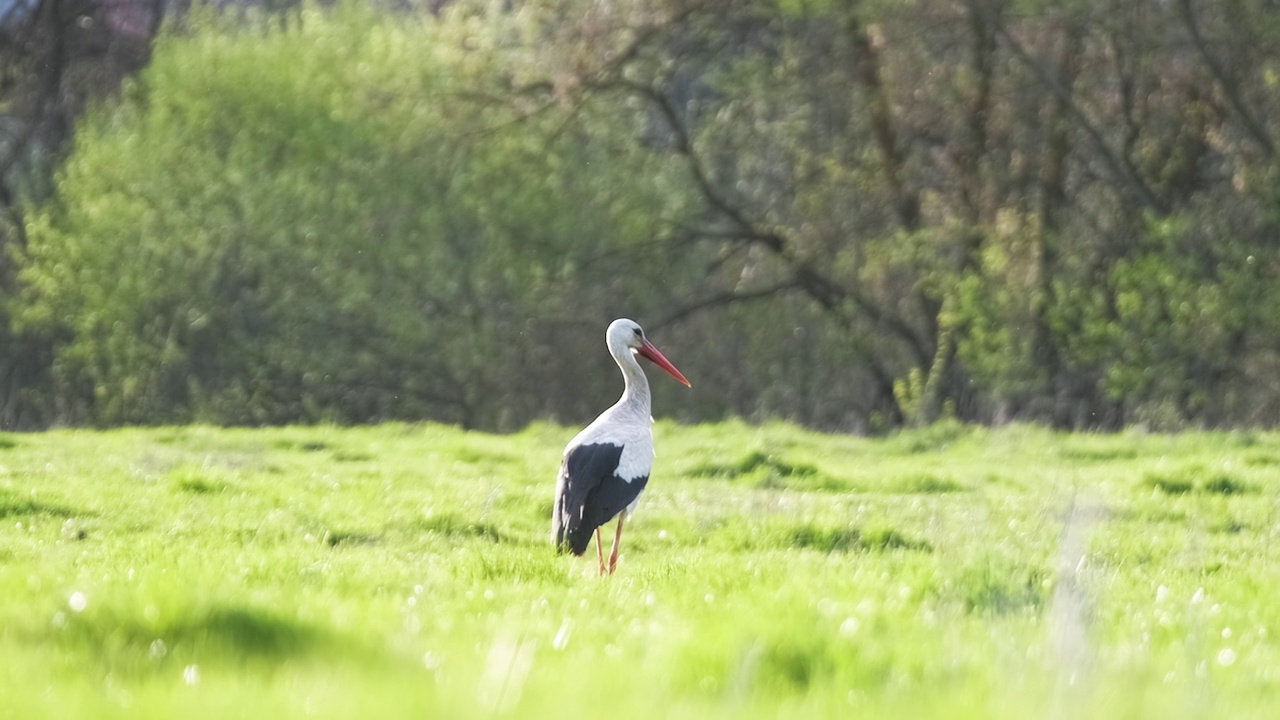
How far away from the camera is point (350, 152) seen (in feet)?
110

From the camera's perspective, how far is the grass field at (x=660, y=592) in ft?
13.2

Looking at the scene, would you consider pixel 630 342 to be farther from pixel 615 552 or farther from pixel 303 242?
pixel 303 242

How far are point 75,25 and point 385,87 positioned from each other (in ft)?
41.7

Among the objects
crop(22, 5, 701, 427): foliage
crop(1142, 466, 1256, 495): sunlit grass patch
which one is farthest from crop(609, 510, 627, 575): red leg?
crop(22, 5, 701, 427): foliage

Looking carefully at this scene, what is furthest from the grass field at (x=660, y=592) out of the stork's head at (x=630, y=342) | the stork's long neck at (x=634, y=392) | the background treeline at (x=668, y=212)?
the background treeline at (x=668, y=212)

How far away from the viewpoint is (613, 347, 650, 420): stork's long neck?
11500 mm

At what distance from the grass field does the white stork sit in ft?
1.04

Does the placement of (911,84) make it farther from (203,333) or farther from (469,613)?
(469,613)

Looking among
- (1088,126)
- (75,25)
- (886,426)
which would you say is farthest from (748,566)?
(75,25)

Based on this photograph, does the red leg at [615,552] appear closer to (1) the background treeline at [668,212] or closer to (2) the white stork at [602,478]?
(2) the white stork at [602,478]

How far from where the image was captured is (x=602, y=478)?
33.3 feet

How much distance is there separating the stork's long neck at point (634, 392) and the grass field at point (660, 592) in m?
0.94

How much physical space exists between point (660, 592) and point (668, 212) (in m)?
23.9

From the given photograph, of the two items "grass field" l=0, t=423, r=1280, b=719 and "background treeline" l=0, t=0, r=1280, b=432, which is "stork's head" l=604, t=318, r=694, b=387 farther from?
"background treeline" l=0, t=0, r=1280, b=432
